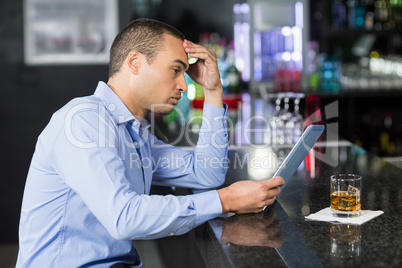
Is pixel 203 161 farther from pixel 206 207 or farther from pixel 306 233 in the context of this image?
pixel 306 233

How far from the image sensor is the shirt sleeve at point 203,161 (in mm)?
2002

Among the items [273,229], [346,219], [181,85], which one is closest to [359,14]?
[181,85]

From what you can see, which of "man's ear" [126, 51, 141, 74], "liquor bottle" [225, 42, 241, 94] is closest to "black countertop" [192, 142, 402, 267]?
"man's ear" [126, 51, 141, 74]

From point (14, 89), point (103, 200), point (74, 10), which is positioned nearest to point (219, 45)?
point (74, 10)

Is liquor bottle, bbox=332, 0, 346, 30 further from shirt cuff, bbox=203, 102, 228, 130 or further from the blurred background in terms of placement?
shirt cuff, bbox=203, 102, 228, 130

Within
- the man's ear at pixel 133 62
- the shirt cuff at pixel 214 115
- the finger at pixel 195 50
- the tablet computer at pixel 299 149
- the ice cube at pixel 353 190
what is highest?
the finger at pixel 195 50

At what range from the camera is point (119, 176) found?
1.45 metres

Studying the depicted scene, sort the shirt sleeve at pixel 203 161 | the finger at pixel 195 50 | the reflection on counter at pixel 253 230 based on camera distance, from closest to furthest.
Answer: the reflection on counter at pixel 253 230 < the finger at pixel 195 50 < the shirt sleeve at pixel 203 161

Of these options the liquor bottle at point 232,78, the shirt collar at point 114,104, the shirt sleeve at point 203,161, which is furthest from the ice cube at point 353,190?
the liquor bottle at point 232,78

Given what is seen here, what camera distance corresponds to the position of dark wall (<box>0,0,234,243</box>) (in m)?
4.29

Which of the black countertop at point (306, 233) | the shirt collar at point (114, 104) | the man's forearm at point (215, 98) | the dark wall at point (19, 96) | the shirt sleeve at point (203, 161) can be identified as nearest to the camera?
the black countertop at point (306, 233)

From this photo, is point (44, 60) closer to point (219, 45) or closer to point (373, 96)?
point (219, 45)

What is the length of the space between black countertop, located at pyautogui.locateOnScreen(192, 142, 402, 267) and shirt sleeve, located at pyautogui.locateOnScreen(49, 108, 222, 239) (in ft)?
0.31

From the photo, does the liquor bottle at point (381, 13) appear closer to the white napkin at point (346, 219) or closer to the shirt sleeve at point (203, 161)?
the shirt sleeve at point (203, 161)
